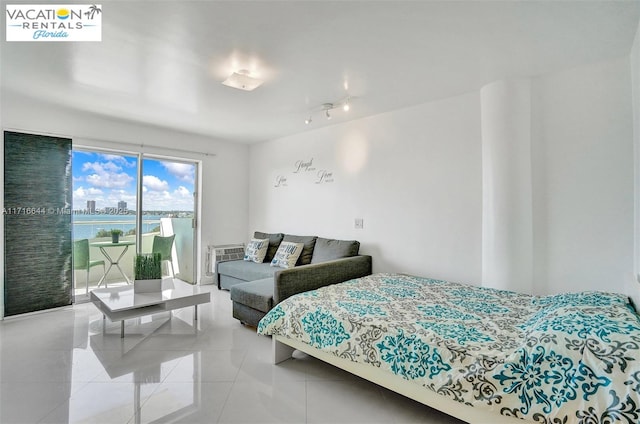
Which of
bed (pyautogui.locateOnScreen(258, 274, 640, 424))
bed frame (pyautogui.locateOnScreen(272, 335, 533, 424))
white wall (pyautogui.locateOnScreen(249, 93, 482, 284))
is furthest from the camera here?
white wall (pyautogui.locateOnScreen(249, 93, 482, 284))

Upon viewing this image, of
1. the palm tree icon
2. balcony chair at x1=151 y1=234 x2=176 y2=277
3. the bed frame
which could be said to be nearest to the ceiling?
the palm tree icon

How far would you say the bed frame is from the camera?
1.46 m

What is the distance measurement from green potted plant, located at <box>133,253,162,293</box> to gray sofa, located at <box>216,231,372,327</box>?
2.86 ft

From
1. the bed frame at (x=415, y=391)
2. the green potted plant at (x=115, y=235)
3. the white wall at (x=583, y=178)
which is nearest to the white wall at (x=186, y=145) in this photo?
the green potted plant at (x=115, y=235)

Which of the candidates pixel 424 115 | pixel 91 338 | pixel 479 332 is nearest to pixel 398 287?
pixel 479 332

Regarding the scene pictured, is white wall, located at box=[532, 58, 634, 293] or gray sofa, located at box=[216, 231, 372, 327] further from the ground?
white wall, located at box=[532, 58, 634, 293]

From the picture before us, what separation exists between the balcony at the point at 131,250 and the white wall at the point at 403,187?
1.89 m

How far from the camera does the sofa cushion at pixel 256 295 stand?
9.46 feet

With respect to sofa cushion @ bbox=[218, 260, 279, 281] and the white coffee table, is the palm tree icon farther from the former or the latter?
sofa cushion @ bbox=[218, 260, 279, 281]

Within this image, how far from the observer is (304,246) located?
4.16m

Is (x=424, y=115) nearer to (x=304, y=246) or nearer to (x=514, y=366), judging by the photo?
(x=304, y=246)

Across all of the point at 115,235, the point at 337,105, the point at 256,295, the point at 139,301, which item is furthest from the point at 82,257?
the point at 337,105

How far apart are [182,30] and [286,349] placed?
2.57 meters

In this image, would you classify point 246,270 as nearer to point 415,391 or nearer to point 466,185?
point 415,391
